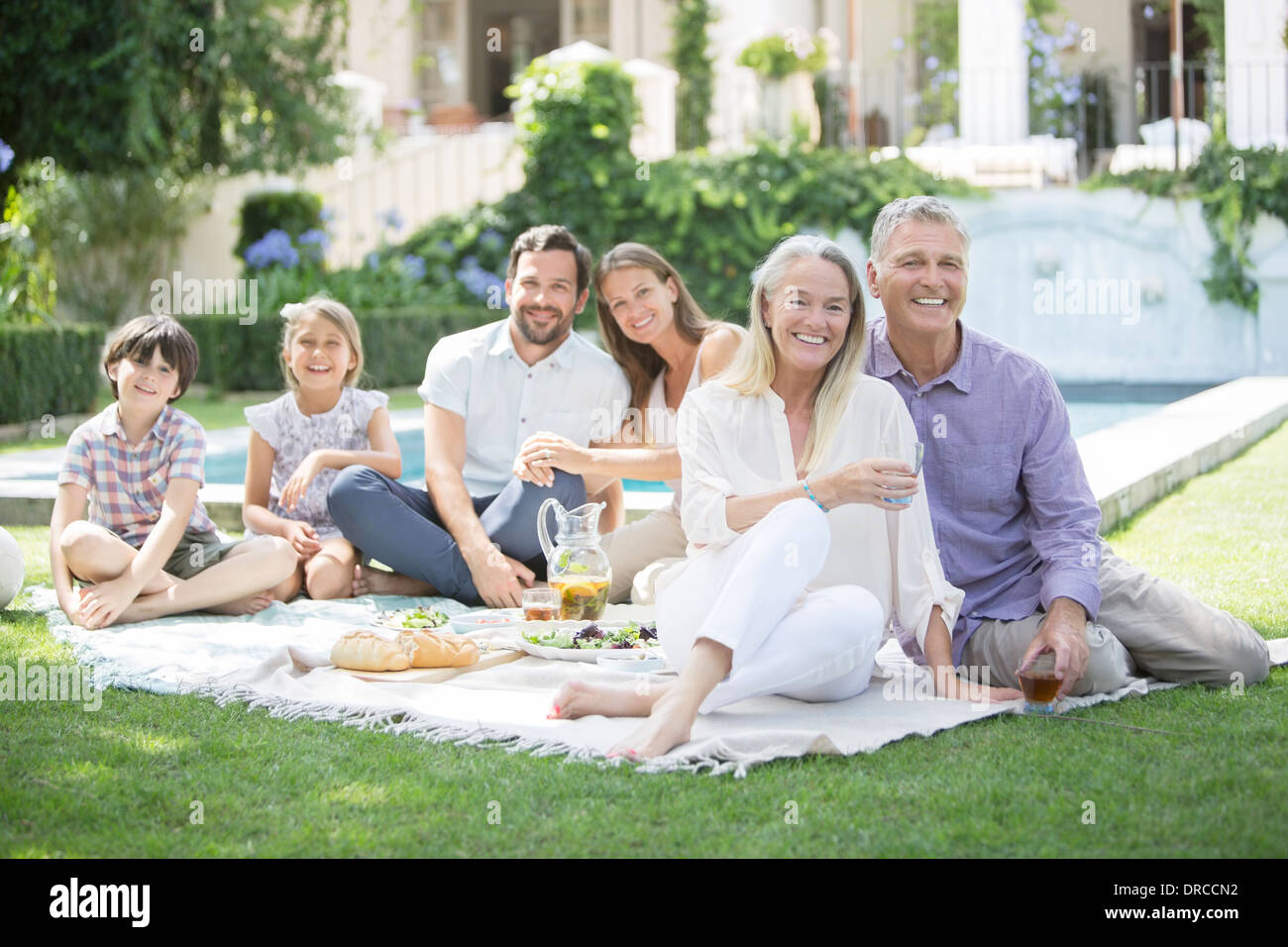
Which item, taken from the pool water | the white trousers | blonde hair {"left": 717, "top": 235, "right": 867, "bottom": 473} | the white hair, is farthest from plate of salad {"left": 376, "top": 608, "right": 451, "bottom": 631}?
the pool water

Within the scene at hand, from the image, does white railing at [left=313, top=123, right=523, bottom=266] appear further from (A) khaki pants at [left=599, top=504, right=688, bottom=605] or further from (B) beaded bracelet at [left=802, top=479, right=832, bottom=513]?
(B) beaded bracelet at [left=802, top=479, right=832, bottom=513]

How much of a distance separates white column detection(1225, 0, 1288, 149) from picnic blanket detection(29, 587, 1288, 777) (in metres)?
11.6

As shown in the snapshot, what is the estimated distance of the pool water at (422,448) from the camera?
848cm

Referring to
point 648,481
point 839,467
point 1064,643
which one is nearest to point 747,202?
point 648,481

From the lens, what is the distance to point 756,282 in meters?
3.42

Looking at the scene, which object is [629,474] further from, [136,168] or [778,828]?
[136,168]

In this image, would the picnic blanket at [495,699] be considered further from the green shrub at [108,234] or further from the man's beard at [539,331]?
→ the green shrub at [108,234]

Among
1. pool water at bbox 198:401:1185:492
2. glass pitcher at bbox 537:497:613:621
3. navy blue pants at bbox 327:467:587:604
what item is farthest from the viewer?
pool water at bbox 198:401:1185:492

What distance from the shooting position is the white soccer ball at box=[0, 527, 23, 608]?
14.5 ft

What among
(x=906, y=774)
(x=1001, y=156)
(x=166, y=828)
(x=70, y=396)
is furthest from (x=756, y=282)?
(x=1001, y=156)

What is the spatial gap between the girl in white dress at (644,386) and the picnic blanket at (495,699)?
0.67 meters

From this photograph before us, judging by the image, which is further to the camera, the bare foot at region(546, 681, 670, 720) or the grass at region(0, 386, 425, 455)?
the grass at region(0, 386, 425, 455)
